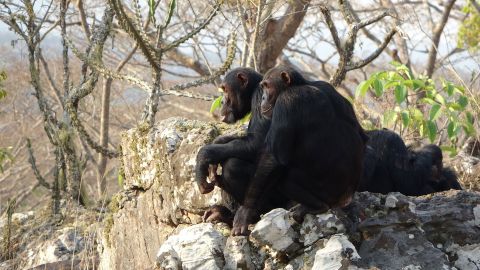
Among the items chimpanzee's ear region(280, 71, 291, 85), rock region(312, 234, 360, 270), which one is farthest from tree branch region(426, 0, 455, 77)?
rock region(312, 234, 360, 270)

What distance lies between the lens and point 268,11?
1053 centimetres

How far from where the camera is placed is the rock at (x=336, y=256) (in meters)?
4.05

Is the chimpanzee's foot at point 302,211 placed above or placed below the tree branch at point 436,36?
below

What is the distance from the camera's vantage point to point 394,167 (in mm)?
6234

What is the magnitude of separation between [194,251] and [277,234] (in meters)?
0.54

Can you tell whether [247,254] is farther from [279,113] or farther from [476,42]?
[476,42]

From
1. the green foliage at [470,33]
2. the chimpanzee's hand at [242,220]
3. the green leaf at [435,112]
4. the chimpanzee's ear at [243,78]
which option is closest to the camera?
the chimpanzee's hand at [242,220]

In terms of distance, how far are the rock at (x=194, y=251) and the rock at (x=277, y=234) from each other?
28cm

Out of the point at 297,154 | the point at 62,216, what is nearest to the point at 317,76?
the point at 62,216

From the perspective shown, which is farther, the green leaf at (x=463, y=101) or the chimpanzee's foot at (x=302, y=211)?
Result: the green leaf at (x=463, y=101)

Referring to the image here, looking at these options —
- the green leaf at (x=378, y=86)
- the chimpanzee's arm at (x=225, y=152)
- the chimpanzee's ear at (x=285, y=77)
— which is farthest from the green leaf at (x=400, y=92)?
the chimpanzee's arm at (x=225, y=152)

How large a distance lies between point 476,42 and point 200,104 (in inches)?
374

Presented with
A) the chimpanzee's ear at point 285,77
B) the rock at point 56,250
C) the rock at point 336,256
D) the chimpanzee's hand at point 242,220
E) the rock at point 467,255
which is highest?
the chimpanzee's ear at point 285,77

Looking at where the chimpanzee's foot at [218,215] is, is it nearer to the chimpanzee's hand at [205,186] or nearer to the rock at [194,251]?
the chimpanzee's hand at [205,186]
